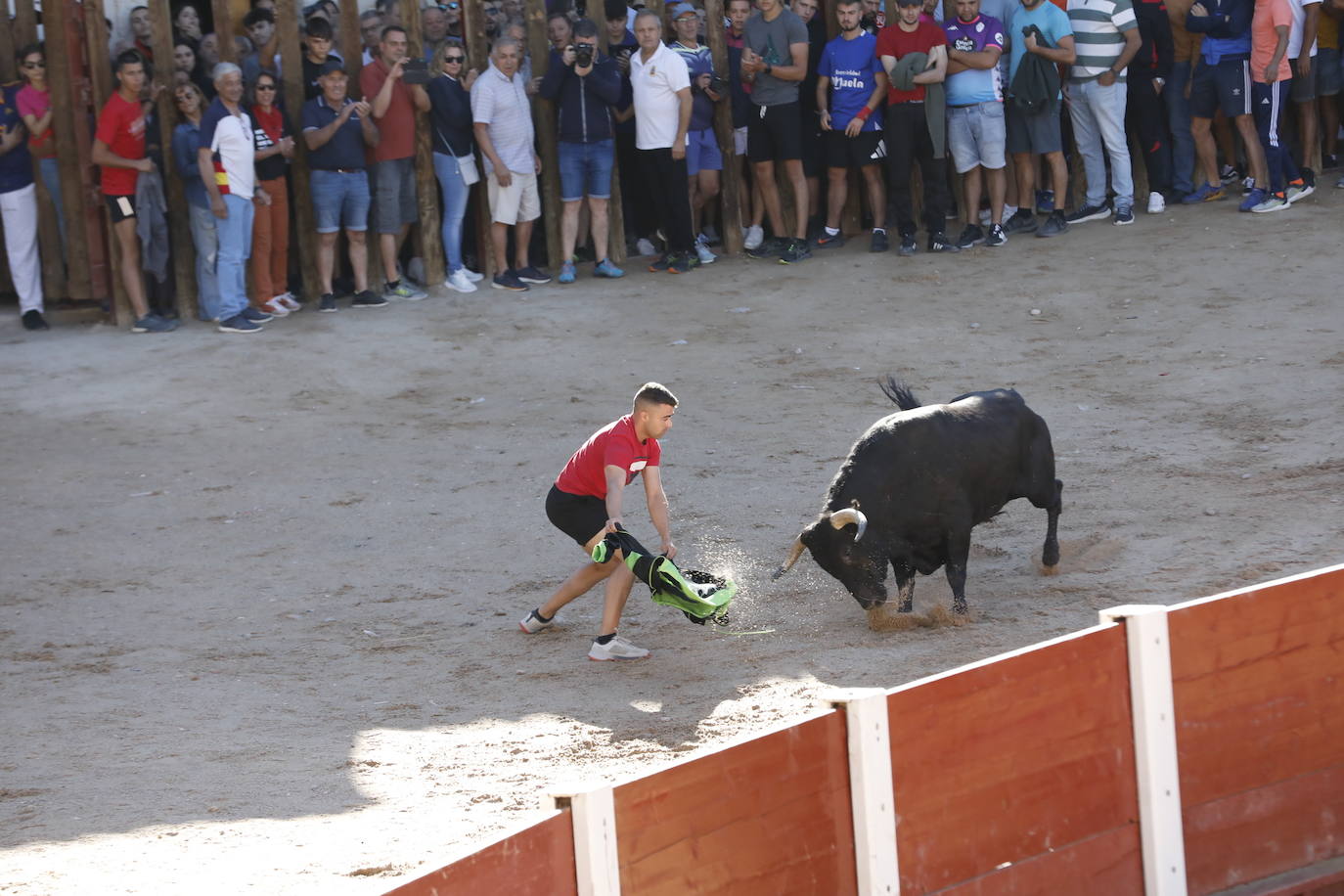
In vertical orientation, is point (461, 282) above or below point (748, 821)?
above

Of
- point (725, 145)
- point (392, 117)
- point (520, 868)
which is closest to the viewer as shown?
point (520, 868)

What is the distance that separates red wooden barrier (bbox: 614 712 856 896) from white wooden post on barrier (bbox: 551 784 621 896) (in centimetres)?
4

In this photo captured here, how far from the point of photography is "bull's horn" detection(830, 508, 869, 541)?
7105mm

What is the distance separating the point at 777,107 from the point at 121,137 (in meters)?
5.29

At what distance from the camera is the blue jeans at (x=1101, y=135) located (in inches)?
548

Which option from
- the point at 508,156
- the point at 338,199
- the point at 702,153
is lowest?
the point at 338,199

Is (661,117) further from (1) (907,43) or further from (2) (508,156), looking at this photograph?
(1) (907,43)

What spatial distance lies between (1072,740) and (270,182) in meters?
9.53

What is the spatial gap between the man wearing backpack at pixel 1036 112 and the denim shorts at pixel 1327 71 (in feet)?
7.29

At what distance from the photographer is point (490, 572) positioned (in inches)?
336

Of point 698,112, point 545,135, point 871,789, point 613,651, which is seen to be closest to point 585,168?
point 545,135

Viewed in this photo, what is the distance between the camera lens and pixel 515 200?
1364 centimetres

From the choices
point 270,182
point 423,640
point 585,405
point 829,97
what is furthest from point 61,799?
point 829,97

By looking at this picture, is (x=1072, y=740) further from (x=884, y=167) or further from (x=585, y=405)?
(x=884, y=167)
